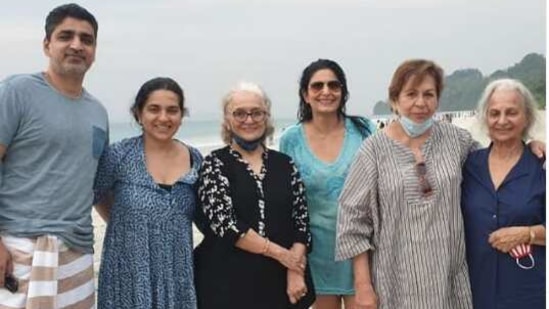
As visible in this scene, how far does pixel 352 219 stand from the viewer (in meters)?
3.65

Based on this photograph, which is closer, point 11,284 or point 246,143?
point 11,284

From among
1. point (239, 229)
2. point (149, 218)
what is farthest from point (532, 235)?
point (149, 218)

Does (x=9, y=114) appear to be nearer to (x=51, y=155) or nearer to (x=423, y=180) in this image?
(x=51, y=155)

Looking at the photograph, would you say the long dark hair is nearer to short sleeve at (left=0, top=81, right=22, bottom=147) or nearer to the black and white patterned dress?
the black and white patterned dress

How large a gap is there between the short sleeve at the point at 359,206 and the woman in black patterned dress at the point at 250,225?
1.00 ft

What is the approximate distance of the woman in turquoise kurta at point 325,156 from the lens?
4223 mm

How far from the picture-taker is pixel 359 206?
11.9 feet

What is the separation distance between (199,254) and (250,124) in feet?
2.68

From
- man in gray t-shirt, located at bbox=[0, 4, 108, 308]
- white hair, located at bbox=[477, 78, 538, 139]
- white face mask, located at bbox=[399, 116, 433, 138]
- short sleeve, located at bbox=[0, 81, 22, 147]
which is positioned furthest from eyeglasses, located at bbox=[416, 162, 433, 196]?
short sleeve, located at bbox=[0, 81, 22, 147]

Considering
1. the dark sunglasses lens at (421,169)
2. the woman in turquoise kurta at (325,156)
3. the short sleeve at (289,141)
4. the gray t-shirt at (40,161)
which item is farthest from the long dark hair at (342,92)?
the gray t-shirt at (40,161)

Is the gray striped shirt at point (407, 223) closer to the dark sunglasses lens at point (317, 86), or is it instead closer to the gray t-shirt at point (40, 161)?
the dark sunglasses lens at point (317, 86)

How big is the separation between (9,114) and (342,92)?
2054mm

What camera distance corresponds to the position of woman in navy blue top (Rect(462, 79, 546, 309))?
341 centimetres

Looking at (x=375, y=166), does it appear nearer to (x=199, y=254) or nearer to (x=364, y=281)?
(x=364, y=281)
